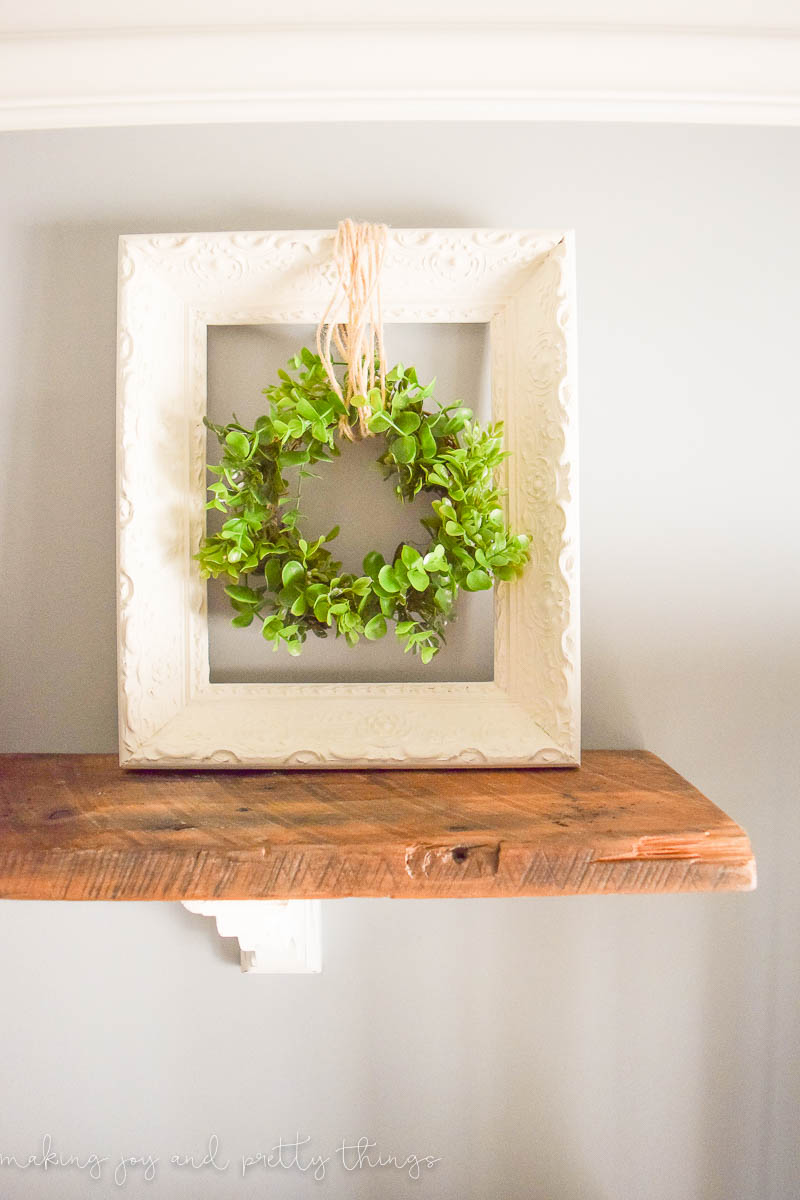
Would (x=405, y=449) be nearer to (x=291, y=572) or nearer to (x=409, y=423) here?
(x=409, y=423)

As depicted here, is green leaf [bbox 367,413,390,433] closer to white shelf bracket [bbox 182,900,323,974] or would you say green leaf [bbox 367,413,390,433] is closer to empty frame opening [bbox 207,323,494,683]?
empty frame opening [bbox 207,323,494,683]

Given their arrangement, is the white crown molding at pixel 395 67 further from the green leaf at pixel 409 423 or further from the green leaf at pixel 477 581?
the green leaf at pixel 477 581

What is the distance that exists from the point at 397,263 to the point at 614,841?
26.4 inches

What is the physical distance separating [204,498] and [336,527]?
16cm

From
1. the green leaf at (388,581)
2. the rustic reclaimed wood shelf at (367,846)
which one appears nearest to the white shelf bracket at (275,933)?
the rustic reclaimed wood shelf at (367,846)

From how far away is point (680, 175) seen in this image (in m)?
0.87

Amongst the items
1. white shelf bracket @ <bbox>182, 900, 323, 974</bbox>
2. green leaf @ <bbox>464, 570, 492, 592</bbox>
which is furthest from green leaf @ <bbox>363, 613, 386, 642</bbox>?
white shelf bracket @ <bbox>182, 900, 323, 974</bbox>

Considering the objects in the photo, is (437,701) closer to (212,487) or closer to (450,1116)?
(212,487)

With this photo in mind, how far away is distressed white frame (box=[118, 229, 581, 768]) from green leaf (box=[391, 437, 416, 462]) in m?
0.12

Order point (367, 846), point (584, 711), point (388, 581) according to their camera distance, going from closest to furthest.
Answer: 1. point (367, 846)
2. point (388, 581)
3. point (584, 711)

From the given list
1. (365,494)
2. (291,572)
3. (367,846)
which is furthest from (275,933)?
(365,494)

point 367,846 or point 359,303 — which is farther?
point 359,303

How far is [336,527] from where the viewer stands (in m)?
0.83

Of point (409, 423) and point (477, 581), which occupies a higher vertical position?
point (409, 423)
